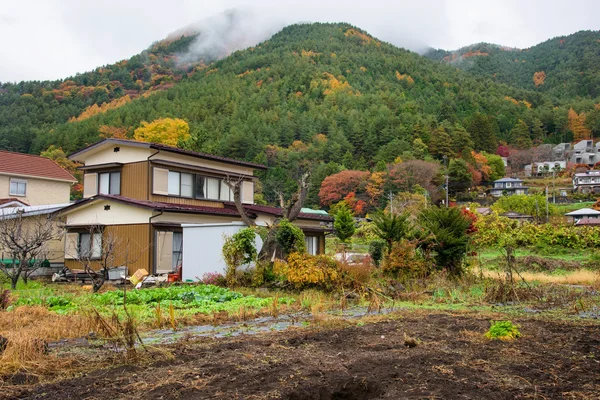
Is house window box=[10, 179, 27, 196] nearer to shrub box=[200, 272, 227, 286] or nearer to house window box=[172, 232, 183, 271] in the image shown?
house window box=[172, 232, 183, 271]

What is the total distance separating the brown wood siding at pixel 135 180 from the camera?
22422 mm

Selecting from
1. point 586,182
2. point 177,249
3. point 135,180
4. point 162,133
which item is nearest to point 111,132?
point 162,133

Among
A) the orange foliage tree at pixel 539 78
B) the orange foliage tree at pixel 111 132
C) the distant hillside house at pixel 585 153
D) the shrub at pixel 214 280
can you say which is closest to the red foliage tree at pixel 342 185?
the orange foliage tree at pixel 111 132

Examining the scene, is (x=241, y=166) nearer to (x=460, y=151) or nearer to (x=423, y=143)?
(x=423, y=143)

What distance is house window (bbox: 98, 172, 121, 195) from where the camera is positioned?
23562mm

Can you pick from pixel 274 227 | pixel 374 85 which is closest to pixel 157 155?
pixel 274 227

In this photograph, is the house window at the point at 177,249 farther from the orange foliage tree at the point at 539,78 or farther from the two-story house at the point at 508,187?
the orange foliage tree at the point at 539,78

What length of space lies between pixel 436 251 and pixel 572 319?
368 inches

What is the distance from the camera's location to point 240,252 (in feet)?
53.2

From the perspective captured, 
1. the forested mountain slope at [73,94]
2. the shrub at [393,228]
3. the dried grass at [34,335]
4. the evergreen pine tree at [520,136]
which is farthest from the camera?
the evergreen pine tree at [520,136]

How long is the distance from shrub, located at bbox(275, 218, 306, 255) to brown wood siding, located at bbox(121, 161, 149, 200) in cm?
831

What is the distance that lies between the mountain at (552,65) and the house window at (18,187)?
13095 centimetres

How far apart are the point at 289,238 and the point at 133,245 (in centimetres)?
794

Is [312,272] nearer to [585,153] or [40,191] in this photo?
[40,191]
